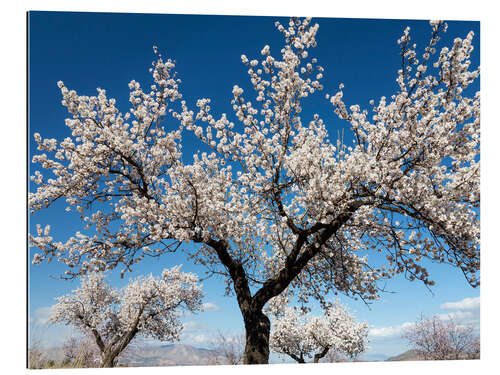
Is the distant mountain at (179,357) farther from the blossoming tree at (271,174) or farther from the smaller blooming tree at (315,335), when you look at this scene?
the smaller blooming tree at (315,335)

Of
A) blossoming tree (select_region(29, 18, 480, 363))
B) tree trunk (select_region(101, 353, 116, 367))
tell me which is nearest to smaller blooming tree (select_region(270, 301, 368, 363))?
tree trunk (select_region(101, 353, 116, 367))

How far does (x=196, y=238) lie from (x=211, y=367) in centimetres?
152

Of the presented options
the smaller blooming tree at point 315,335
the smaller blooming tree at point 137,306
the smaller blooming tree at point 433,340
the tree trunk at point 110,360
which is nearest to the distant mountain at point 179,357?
the tree trunk at point 110,360

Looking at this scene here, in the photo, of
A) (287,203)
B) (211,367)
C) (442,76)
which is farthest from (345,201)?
(211,367)

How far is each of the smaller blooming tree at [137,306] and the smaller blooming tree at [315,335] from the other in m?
3.83

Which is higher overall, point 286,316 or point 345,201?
point 345,201

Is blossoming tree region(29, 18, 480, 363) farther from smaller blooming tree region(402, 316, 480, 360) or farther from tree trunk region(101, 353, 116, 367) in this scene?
smaller blooming tree region(402, 316, 480, 360)

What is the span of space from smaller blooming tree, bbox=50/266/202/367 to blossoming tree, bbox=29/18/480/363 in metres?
6.35

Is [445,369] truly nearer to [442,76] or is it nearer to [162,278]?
[442,76]

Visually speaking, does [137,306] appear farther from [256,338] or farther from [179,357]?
[256,338]

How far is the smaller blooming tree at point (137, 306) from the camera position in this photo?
11.1 metres

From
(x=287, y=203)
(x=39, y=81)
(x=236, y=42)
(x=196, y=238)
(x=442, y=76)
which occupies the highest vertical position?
(x=236, y=42)

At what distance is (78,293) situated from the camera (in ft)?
38.7

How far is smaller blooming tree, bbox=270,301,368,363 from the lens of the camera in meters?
13.7
